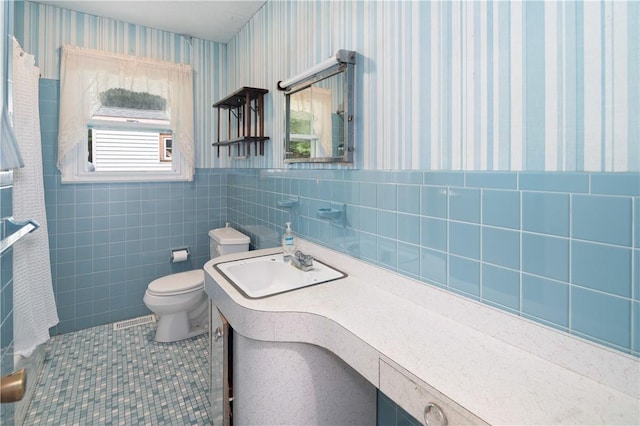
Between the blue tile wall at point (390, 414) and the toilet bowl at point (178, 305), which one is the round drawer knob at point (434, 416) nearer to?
the blue tile wall at point (390, 414)

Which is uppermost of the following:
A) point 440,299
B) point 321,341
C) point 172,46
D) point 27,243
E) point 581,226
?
point 172,46

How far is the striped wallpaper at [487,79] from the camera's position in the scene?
803mm

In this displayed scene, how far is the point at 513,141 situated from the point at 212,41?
2984mm

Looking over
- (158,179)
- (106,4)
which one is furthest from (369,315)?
(106,4)

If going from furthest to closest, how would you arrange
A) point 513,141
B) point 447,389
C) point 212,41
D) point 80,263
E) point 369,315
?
→ point 212,41 → point 80,263 → point 369,315 → point 513,141 → point 447,389

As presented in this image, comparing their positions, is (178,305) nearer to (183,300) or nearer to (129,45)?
(183,300)

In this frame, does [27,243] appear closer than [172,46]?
Yes

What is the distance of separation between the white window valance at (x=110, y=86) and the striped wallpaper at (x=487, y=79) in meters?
1.33

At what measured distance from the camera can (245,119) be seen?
2.73m

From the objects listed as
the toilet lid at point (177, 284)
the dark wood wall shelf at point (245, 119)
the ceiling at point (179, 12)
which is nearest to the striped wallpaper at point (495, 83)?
the dark wood wall shelf at point (245, 119)

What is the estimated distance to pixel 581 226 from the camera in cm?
84

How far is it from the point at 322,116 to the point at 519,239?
113cm

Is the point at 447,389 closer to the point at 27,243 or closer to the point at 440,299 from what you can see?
the point at 440,299

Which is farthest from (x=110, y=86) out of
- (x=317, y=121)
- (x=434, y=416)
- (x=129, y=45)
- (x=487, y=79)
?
(x=434, y=416)
